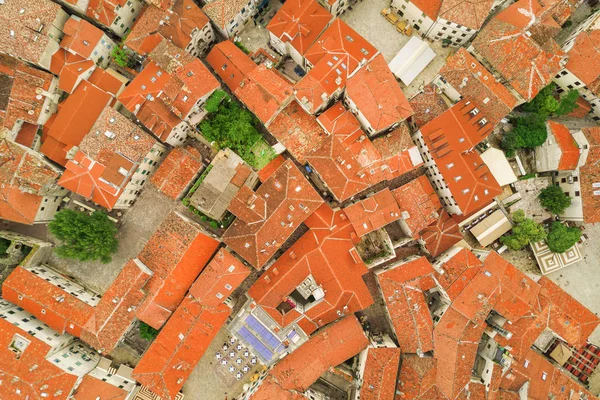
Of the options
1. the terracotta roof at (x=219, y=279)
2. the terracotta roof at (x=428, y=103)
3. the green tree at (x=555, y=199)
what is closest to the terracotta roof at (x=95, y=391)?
the terracotta roof at (x=219, y=279)

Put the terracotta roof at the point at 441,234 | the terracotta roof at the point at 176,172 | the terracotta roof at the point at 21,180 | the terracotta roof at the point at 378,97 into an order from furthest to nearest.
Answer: the terracotta roof at the point at 441,234
the terracotta roof at the point at 176,172
the terracotta roof at the point at 21,180
the terracotta roof at the point at 378,97

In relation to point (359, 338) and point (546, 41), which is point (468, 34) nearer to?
point (546, 41)

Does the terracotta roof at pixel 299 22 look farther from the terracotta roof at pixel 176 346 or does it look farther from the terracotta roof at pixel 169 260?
the terracotta roof at pixel 176 346

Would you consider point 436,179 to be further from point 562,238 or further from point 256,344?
point 256,344

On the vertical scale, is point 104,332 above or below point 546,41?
below

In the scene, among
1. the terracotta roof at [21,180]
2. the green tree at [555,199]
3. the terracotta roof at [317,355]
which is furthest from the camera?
the green tree at [555,199]

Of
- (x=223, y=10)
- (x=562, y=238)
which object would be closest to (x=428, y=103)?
(x=562, y=238)

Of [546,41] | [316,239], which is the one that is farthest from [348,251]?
[546,41]
